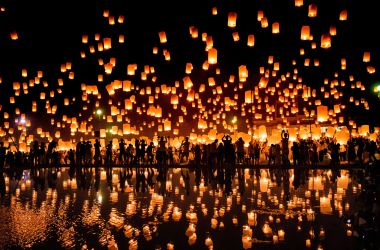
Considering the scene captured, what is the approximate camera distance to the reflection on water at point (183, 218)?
5.84 meters

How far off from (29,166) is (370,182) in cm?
2399

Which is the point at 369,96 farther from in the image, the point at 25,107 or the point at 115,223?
the point at 115,223

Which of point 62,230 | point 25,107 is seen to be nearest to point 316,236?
point 62,230

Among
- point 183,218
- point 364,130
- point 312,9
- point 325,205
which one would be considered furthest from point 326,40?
point 364,130

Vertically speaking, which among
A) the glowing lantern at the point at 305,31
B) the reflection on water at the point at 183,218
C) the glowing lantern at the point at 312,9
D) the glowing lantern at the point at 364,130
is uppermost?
the glowing lantern at the point at 312,9

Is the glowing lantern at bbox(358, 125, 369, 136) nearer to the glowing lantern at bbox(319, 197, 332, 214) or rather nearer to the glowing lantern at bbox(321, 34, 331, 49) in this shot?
the glowing lantern at bbox(321, 34, 331, 49)

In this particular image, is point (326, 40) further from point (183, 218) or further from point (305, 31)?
point (183, 218)

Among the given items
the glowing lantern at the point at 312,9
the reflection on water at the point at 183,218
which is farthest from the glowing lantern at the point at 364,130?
the reflection on water at the point at 183,218

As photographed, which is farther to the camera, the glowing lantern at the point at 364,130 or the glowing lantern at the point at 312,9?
the glowing lantern at the point at 364,130

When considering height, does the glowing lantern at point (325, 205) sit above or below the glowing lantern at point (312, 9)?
below

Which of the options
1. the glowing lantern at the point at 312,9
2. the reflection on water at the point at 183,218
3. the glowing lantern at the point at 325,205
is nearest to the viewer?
the reflection on water at the point at 183,218

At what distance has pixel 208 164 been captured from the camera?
23953 millimetres

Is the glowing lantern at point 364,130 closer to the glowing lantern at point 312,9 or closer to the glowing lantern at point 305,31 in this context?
the glowing lantern at point 305,31

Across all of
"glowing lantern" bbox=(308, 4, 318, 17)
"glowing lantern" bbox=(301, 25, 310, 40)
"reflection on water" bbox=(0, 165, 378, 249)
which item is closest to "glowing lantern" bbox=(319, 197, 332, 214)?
"reflection on water" bbox=(0, 165, 378, 249)
